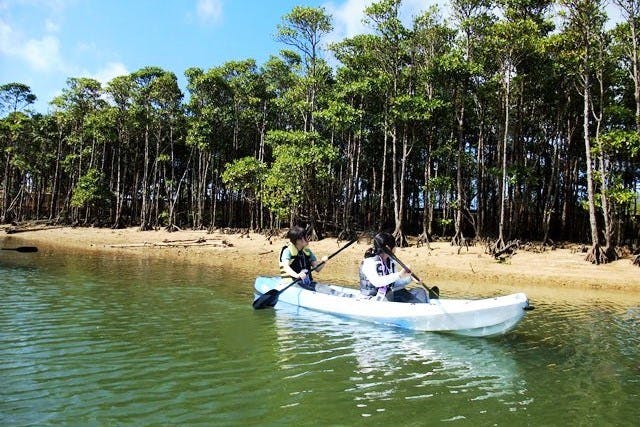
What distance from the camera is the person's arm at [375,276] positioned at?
837 cm

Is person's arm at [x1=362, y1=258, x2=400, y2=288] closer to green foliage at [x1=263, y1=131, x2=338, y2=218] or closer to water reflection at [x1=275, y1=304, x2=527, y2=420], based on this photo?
water reflection at [x1=275, y1=304, x2=527, y2=420]

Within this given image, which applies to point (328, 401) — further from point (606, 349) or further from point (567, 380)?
point (606, 349)

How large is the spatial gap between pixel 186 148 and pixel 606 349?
129 ft

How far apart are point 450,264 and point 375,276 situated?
1128 centimetres

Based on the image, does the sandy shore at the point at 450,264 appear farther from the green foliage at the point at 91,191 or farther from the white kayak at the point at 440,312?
Answer: the green foliage at the point at 91,191

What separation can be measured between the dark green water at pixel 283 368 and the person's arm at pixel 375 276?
788 mm

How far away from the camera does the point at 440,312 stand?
26.1ft

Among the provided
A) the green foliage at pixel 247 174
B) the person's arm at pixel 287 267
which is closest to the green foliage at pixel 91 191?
the green foliage at pixel 247 174

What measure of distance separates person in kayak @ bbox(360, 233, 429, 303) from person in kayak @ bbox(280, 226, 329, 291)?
1541 millimetres

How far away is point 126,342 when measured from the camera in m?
6.93

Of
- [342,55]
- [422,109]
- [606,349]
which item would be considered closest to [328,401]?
[606,349]

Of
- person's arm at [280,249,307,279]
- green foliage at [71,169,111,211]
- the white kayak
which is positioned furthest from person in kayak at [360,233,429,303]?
green foliage at [71,169,111,211]

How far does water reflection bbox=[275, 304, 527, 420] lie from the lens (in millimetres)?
5312

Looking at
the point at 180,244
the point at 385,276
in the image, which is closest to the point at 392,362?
the point at 385,276
